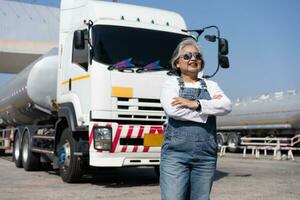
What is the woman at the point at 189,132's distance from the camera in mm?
3307

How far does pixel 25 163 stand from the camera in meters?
12.4

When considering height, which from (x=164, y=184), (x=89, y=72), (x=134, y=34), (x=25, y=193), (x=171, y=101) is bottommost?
(x=25, y=193)

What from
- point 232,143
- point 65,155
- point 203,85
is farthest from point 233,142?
point 203,85

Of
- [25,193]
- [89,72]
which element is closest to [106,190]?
[25,193]

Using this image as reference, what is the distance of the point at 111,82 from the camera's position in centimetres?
827

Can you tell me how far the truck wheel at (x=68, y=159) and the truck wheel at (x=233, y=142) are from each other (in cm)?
1683

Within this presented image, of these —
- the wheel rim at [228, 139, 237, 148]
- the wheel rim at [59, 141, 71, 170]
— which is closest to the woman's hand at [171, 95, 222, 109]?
the wheel rim at [59, 141, 71, 170]

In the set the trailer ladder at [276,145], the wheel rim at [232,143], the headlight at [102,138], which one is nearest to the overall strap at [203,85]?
the headlight at [102,138]

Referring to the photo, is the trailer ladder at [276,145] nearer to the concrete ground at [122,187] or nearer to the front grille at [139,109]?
the concrete ground at [122,187]

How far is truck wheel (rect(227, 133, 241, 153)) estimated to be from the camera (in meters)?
25.2

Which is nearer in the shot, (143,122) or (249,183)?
(143,122)

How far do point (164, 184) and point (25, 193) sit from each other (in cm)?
503

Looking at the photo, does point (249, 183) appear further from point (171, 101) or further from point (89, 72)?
point (171, 101)

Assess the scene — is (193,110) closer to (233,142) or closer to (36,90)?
(36,90)
